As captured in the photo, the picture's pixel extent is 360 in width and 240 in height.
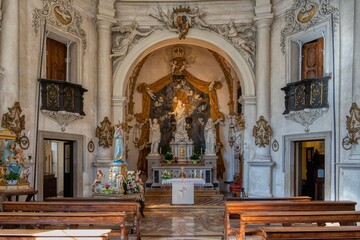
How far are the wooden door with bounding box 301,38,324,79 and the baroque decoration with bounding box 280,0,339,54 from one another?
0.63 m

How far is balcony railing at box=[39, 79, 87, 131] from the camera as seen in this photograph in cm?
1197

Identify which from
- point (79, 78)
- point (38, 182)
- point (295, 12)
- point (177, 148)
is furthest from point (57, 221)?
point (177, 148)

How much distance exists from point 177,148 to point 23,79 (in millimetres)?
8470

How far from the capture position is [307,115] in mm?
12195

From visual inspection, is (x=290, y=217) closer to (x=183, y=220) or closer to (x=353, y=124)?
(x=353, y=124)

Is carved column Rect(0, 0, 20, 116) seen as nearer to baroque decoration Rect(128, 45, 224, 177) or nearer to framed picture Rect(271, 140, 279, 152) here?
framed picture Rect(271, 140, 279, 152)

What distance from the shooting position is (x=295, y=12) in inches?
516

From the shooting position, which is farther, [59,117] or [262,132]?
[262,132]

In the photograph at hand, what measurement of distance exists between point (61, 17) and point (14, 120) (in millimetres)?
4024

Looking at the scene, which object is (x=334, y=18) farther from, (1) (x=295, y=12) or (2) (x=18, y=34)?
(2) (x=18, y=34)

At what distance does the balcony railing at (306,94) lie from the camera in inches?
459

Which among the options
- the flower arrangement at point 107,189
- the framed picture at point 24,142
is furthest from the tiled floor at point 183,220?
the framed picture at point 24,142

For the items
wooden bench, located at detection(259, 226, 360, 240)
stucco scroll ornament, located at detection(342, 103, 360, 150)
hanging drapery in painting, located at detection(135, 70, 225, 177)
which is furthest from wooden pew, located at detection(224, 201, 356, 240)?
hanging drapery in painting, located at detection(135, 70, 225, 177)

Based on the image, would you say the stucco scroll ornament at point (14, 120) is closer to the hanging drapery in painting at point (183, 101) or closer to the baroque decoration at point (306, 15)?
the baroque decoration at point (306, 15)
